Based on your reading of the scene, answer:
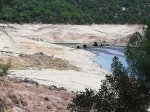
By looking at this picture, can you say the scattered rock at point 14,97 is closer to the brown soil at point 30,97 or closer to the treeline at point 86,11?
the brown soil at point 30,97

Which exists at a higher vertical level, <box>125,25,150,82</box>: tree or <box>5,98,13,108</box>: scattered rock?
<box>125,25,150,82</box>: tree

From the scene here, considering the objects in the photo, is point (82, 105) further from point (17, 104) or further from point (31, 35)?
point (31, 35)

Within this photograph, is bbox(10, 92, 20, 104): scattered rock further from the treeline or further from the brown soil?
the treeline

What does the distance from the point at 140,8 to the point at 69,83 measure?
92.7m

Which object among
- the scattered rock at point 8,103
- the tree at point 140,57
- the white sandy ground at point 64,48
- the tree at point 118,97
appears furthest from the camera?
the white sandy ground at point 64,48

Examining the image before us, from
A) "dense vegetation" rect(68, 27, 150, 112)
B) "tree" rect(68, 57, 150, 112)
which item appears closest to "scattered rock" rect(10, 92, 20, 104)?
"dense vegetation" rect(68, 27, 150, 112)

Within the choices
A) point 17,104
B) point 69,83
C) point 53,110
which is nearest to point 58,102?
point 53,110

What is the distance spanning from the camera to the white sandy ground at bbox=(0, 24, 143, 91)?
42.7 m

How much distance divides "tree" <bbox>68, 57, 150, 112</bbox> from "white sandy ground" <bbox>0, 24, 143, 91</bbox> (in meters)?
3.78

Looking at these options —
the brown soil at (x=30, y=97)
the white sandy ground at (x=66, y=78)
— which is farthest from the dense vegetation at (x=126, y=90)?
the white sandy ground at (x=66, y=78)

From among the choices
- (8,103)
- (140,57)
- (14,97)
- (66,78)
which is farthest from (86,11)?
(140,57)

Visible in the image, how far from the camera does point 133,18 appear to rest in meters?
124

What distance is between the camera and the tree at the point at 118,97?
65.7ft

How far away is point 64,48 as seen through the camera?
267 feet
